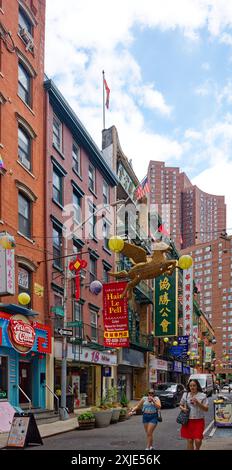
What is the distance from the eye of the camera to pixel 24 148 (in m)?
25.1

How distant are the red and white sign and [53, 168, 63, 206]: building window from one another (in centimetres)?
830

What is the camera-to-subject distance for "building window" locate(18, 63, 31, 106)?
2522cm

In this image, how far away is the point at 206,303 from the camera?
520 feet

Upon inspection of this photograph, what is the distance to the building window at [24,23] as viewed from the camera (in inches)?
1011

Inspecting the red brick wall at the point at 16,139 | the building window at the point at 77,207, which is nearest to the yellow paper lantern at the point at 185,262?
the red brick wall at the point at 16,139

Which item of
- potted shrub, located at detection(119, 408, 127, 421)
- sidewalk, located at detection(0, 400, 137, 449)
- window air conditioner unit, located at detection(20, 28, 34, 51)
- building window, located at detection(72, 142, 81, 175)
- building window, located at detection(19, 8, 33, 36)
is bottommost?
potted shrub, located at detection(119, 408, 127, 421)

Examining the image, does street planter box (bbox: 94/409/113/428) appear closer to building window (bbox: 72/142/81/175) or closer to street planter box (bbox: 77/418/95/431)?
street planter box (bbox: 77/418/95/431)

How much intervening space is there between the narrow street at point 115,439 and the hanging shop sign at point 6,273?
211 inches

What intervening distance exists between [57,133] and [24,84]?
4.25m

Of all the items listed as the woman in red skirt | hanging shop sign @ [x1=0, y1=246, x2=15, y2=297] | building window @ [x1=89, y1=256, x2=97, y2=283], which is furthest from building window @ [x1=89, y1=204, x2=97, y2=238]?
the woman in red skirt

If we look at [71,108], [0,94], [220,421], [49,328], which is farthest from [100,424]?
[71,108]

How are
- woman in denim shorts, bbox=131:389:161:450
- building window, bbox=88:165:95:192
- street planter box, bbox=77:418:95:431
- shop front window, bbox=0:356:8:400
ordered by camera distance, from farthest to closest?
building window, bbox=88:165:95:192 < shop front window, bbox=0:356:8:400 < street planter box, bbox=77:418:95:431 < woman in denim shorts, bbox=131:389:161:450

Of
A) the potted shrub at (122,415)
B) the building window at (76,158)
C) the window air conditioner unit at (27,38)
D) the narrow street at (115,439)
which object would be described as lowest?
the potted shrub at (122,415)

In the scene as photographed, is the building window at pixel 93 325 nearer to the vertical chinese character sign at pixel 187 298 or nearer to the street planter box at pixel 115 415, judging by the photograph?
the street planter box at pixel 115 415
